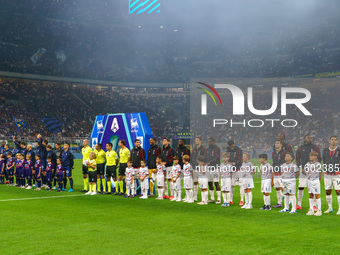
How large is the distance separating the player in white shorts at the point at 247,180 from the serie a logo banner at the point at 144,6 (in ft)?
106

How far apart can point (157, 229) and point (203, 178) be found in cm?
437

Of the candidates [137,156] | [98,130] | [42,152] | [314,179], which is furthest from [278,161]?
[42,152]

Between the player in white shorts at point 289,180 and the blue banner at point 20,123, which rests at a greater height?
the blue banner at point 20,123

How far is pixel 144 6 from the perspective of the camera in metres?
42.3

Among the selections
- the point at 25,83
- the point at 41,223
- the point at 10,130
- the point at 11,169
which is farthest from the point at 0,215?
the point at 25,83

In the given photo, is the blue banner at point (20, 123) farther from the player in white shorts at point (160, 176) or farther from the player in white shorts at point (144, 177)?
the player in white shorts at point (160, 176)

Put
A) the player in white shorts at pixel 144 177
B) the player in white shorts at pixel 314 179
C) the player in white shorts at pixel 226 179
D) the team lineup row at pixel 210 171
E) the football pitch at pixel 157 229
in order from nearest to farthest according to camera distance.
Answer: the football pitch at pixel 157 229 < the player in white shorts at pixel 314 179 < the team lineup row at pixel 210 171 < the player in white shorts at pixel 226 179 < the player in white shorts at pixel 144 177

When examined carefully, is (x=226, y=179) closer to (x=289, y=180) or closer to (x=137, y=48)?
(x=289, y=180)

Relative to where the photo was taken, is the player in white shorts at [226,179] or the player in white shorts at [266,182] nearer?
the player in white shorts at [266,182]

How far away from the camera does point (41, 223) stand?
32.5 feet

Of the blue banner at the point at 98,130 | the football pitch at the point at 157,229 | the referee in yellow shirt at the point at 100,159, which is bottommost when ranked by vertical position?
the football pitch at the point at 157,229

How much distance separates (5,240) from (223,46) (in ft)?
160

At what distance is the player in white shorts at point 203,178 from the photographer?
13180 millimetres

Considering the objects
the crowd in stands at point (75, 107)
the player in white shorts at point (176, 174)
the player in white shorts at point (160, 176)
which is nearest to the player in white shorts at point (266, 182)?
the player in white shorts at point (176, 174)
